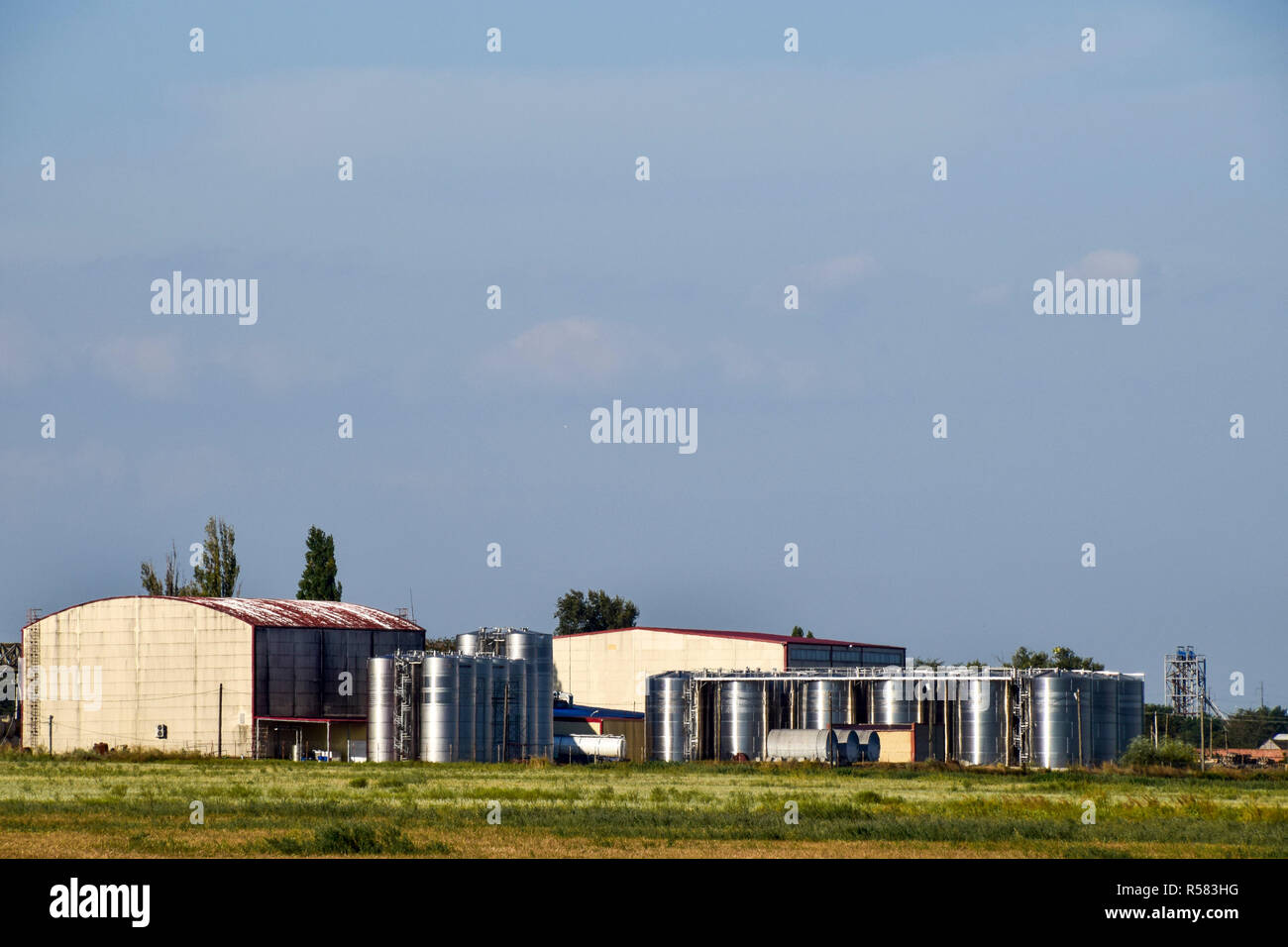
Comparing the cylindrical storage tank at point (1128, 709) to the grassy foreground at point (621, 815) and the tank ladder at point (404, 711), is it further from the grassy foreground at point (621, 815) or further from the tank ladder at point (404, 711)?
the tank ladder at point (404, 711)

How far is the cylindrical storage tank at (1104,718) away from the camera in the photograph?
82.1m

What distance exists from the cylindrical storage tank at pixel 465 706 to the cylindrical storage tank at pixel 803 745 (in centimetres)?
1621

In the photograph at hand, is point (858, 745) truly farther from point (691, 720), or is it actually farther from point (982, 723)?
point (691, 720)

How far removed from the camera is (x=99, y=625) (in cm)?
9238

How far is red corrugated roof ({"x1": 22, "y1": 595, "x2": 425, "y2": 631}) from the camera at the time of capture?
8862cm

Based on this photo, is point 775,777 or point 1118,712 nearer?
point 775,777

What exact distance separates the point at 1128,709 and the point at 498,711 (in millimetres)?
32714

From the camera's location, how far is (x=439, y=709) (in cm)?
8219

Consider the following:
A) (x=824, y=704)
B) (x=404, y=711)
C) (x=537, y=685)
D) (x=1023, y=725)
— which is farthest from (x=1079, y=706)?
(x=404, y=711)

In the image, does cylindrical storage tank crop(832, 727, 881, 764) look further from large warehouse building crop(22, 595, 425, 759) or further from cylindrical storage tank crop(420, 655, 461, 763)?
large warehouse building crop(22, 595, 425, 759)
